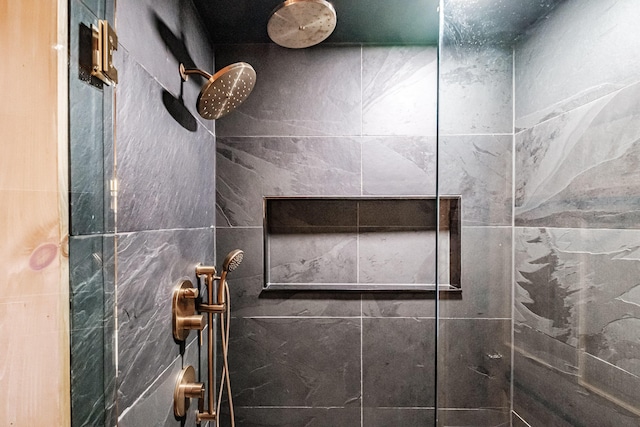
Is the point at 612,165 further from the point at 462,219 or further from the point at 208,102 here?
the point at 208,102

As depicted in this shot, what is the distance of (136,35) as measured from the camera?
70cm

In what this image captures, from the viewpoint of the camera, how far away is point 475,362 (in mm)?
1065

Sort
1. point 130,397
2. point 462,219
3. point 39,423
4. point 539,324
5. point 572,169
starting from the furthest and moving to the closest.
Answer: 1. point 462,219
2. point 539,324
3. point 572,169
4. point 130,397
5. point 39,423

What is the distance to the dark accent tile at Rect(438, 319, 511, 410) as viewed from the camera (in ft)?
3.37

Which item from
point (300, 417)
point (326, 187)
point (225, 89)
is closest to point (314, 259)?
point (326, 187)

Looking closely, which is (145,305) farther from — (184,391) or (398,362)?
(398,362)

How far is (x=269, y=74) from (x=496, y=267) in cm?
114

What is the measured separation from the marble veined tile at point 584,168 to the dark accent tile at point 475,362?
0.37 metres

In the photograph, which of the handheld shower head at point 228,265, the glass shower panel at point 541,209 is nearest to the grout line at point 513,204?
the glass shower panel at point 541,209

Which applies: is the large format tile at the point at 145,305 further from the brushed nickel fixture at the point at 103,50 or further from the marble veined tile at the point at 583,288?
the marble veined tile at the point at 583,288

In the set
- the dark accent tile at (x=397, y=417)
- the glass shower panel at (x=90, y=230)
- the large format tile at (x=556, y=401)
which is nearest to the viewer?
the glass shower panel at (x=90, y=230)

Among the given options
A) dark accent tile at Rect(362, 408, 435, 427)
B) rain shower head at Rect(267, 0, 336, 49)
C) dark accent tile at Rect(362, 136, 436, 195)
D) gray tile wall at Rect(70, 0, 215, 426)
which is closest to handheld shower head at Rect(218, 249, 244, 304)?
gray tile wall at Rect(70, 0, 215, 426)

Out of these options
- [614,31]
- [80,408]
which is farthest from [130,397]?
[614,31]

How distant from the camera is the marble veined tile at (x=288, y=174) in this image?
133 cm
